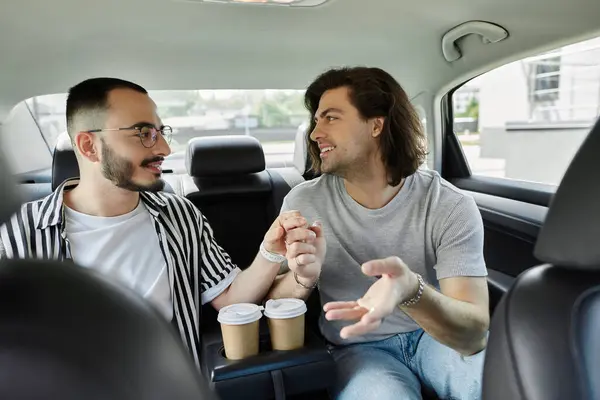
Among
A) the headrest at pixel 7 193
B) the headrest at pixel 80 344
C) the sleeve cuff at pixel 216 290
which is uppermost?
the headrest at pixel 7 193

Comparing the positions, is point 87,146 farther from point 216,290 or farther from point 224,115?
point 224,115

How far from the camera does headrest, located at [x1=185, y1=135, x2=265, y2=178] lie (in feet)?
8.27

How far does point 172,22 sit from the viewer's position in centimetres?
203

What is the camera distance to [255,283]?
1686mm

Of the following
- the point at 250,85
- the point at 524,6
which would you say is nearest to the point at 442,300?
the point at 524,6

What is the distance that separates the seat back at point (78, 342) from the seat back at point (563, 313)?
20.4 inches

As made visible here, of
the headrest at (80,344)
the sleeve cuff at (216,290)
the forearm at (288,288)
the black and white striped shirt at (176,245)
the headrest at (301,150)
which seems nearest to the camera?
the headrest at (80,344)

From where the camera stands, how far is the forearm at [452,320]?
132 centimetres

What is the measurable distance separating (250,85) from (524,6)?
130cm

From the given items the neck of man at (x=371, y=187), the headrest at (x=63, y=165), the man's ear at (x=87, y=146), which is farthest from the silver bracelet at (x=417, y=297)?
the headrest at (x=63, y=165)

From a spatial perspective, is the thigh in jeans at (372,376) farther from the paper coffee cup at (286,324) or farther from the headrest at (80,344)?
the headrest at (80,344)

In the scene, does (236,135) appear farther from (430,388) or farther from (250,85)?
(430,388)

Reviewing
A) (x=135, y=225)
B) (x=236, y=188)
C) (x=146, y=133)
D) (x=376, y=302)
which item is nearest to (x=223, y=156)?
(x=236, y=188)

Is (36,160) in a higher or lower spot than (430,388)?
higher
